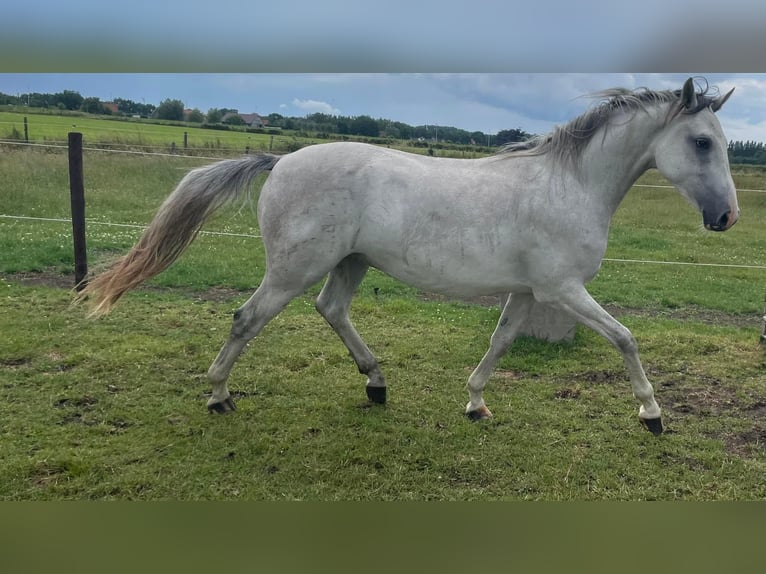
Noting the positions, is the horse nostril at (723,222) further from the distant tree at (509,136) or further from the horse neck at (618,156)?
the distant tree at (509,136)

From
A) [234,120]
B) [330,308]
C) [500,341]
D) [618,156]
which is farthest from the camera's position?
[234,120]

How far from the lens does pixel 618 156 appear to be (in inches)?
106

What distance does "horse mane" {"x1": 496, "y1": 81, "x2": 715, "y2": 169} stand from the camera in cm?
257

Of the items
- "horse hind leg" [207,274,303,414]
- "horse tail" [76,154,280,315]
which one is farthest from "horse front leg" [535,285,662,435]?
"horse tail" [76,154,280,315]

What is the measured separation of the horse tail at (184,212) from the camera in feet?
9.98

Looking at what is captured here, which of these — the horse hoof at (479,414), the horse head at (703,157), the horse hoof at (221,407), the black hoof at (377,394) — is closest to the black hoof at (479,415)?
the horse hoof at (479,414)

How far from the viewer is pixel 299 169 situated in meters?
2.92

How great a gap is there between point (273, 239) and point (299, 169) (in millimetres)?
398

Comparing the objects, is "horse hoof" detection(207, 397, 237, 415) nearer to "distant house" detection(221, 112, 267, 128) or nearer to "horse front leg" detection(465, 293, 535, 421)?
"horse front leg" detection(465, 293, 535, 421)

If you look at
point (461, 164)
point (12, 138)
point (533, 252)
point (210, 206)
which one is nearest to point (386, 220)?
point (461, 164)

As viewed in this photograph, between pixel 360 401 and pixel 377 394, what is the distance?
0.42 feet

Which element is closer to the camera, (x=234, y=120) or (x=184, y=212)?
(x=184, y=212)

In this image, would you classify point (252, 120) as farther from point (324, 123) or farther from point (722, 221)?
point (722, 221)

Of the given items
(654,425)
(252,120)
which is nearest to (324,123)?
(252,120)
